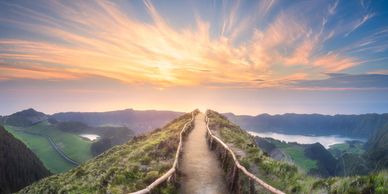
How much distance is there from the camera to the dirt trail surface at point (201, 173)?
18.3 m

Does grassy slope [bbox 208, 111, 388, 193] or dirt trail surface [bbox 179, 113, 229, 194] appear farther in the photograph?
dirt trail surface [bbox 179, 113, 229, 194]

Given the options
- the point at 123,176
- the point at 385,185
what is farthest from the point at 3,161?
the point at 385,185

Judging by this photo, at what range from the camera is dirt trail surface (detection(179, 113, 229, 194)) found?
18267 millimetres

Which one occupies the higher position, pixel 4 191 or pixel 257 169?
pixel 257 169

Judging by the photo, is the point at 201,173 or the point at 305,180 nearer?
the point at 305,180

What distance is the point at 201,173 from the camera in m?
22.0

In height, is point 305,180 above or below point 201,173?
above

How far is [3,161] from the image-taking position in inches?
7781

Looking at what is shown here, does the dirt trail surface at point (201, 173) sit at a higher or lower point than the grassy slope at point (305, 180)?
lower

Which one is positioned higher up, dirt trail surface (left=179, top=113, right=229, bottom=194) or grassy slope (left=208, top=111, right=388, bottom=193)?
grassy slope (left=208, top=111, right=388, bottom=193)

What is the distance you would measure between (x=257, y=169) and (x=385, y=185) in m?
10.0

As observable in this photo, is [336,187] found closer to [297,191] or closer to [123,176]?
[297,191]

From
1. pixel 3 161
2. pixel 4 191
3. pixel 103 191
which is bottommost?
pixel 4 191

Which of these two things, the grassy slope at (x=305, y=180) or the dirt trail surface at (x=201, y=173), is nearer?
the grassy slope at (x=305, y=180)
